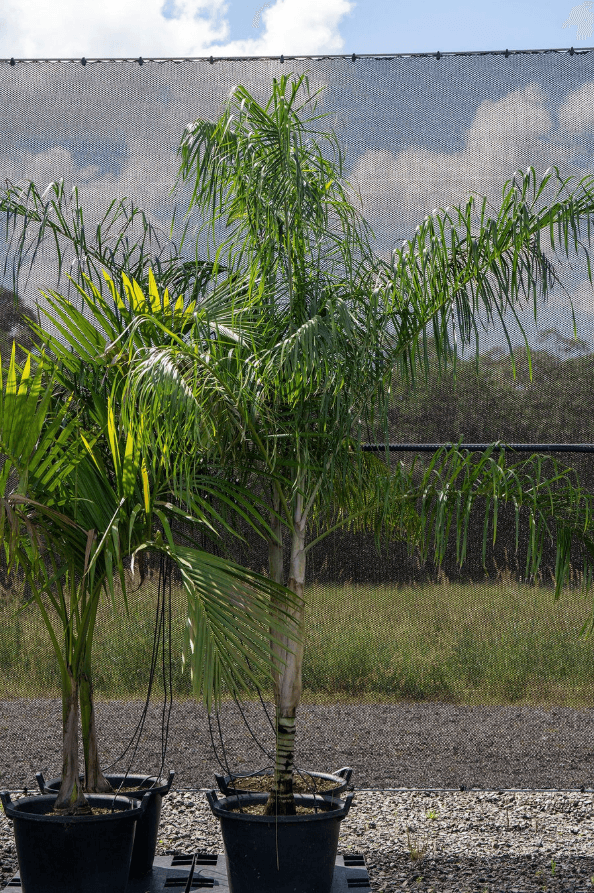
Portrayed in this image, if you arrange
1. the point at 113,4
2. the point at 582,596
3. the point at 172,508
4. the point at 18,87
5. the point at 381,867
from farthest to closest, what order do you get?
the point at 18,87
the point at 582,596
the point at 113,4
the point at 381,867
the point at 172,508

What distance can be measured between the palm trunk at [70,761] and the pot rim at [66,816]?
0.06 m

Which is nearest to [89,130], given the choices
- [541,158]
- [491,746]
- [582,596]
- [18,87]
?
[18,87]

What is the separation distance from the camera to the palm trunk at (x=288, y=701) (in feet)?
7.30

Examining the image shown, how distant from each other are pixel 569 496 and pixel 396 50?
6.99 ft

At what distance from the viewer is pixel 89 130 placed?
137 inches

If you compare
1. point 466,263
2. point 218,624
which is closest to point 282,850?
point 218,624

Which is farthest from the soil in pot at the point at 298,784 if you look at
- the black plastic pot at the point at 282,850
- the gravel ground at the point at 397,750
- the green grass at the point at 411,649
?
the green grass at the point at 411,649

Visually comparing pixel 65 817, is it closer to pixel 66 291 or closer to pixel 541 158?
pixel 66 291

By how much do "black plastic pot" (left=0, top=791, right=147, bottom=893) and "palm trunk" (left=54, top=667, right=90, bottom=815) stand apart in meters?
0.06

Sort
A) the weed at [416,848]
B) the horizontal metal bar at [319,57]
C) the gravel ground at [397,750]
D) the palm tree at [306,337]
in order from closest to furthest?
the palm tree at [306,337] < the weed at [416,848] < the gravel ground at [397,750] < the horizontal metal bar at [319,57]

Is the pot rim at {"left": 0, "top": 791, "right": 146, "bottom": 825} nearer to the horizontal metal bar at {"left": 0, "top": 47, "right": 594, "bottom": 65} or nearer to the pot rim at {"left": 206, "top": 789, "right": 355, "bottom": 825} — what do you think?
the pot rim at {"left": 206, "top": 789, "right": 355, "bottom": 825}

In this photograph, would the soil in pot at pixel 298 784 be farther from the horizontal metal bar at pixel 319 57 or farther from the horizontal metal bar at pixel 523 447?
the horizontal metal bar at pixel 319 57

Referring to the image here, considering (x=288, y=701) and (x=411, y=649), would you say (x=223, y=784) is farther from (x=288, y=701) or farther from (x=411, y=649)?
(x=411, y=649)

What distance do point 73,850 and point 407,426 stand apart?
193 centimetres
